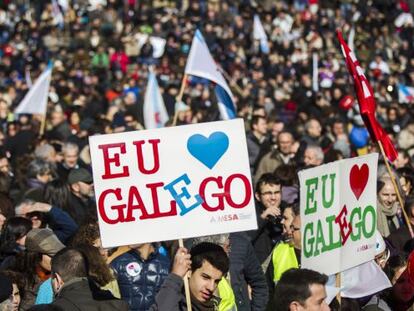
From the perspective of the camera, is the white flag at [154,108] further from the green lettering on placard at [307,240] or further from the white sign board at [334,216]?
the green lettering on placard at [307,240]

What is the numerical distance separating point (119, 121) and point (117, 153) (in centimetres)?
866

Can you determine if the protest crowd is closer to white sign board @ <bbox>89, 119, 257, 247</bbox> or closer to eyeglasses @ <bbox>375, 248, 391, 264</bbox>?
eyeglasses @ <bbox>375, 248, 391, 264</bbox>

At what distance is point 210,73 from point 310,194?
684cm

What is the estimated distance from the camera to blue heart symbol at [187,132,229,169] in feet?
22.0

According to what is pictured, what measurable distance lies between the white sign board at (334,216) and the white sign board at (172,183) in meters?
0.32

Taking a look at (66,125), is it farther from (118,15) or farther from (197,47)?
(118,15)

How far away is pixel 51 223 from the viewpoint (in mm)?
9023

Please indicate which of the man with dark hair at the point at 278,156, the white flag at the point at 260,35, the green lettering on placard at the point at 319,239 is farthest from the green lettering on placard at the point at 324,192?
the white flag at the point at 260,35

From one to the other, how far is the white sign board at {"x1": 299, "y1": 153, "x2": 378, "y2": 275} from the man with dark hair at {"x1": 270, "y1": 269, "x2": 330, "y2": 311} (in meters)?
0.90

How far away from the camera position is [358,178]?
706 cm

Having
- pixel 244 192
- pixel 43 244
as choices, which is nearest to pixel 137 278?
pixel 43 244

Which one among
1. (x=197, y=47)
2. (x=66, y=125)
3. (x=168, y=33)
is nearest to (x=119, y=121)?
(x=66, y=125)

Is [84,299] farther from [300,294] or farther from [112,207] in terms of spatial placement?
[300,294]

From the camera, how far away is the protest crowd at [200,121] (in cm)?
667
